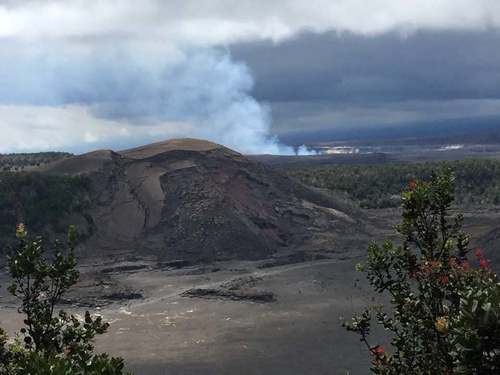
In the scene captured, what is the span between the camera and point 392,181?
94.0 m

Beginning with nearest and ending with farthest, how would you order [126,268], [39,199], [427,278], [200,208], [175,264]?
[427,278] → [126,268] → [175,264] → [200,208] → [39,199]

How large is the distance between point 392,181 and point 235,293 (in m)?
58.4

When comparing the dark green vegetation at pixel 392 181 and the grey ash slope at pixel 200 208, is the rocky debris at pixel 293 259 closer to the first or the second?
the grey ash slope at pixel 200 208

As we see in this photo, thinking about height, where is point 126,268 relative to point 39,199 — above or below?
below

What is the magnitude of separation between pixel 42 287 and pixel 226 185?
53.1m

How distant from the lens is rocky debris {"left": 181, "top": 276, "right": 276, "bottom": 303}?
3931 cm

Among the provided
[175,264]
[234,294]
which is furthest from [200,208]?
[234,294]

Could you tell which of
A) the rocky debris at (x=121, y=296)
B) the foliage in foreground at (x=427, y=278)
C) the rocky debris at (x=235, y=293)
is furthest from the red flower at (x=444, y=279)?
the rocky debris at (x=121, y=296)

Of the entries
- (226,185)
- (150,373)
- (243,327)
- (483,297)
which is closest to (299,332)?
(243,327)

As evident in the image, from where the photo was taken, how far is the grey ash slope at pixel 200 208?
182 feet

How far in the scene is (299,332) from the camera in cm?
3234

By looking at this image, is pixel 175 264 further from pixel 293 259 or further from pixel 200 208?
pixel 293 259

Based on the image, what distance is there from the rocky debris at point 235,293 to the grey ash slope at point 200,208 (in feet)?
36.5

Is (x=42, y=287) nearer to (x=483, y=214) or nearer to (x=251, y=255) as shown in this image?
(x=251, y=255)
